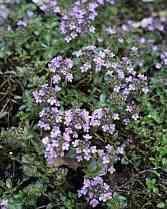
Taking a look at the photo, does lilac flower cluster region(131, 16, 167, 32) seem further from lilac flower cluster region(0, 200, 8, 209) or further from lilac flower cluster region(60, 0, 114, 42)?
lilac flower cluster region(0, 200, 8, 209)

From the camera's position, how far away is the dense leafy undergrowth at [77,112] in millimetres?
2572

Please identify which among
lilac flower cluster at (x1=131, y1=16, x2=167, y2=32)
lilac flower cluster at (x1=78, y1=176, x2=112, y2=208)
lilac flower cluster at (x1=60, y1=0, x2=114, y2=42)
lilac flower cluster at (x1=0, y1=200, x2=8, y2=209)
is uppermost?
lilac flower cluster at (x1=131, y1=16, x2=167, y2=32)

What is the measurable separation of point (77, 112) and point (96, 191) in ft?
1.42

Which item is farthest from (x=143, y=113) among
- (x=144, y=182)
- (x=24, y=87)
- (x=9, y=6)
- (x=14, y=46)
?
(x=9, y=6)

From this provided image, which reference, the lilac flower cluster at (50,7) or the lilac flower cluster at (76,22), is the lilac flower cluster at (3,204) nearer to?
the lilac flower cluster at (76,22)

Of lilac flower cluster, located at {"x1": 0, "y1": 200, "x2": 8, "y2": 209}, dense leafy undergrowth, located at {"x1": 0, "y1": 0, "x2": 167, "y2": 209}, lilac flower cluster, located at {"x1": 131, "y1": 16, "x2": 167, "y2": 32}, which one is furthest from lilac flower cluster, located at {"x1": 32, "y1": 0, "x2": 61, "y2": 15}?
lilac flower cluster, located at {"x1": 0, "y1": 200, "x2": 8, "y2": 209}

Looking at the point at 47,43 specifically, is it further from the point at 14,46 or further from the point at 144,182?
the point at 144,182

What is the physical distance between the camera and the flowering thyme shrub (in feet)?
8.46

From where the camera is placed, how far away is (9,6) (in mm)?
3477

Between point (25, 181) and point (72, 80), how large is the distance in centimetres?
69

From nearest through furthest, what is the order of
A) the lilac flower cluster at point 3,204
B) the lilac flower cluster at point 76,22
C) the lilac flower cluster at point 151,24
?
the lilac flower cluster at point 3,204
the lilac flower cluster at point 76,22
the lilac flower cluster at point 151,24

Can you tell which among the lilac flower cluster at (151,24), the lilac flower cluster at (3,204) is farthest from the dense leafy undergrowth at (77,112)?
the lilac flower cluster at (151,24)

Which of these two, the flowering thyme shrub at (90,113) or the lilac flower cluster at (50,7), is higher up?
the lilac flower cluster at (50,7)

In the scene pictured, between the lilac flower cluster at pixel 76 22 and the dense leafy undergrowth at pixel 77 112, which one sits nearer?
the dense leafy undergrowth at pixel 77 112
